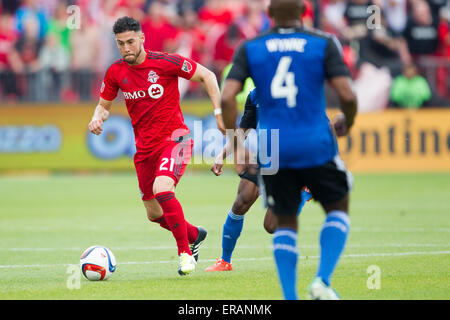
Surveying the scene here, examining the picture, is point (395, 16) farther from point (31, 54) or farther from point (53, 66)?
point (31, 54)

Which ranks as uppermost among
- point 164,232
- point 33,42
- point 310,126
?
point 33,42

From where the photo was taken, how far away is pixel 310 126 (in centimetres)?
666

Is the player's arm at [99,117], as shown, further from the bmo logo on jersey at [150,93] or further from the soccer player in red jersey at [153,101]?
the bmo logo on jersey at [150,93]

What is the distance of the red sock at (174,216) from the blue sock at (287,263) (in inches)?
95.3

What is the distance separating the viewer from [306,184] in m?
6.81

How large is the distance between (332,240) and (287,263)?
0.40 meters

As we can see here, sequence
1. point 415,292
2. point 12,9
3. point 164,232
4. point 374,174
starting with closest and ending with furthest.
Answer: point 415,292 < point 164,232 < point 374,174 < point 12,9

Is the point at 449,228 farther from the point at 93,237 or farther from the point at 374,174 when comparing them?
the point at 374,174

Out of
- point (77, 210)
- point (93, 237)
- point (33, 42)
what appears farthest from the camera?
point (33, 42)

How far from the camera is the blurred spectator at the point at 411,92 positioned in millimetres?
21922

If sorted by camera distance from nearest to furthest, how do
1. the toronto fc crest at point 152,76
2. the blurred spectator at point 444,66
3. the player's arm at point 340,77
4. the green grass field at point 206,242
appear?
the player's arm at point 340,77 → the green grass field at point 206,242 → the toronto fc crest at point 152,76 → the blurred spectator at point 444,66

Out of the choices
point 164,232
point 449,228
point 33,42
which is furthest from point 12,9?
point 449,228

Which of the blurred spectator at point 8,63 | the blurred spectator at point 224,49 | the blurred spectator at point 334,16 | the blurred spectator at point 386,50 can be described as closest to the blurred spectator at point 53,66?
the blurred spectator at point 8,63

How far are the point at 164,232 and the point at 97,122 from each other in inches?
189
